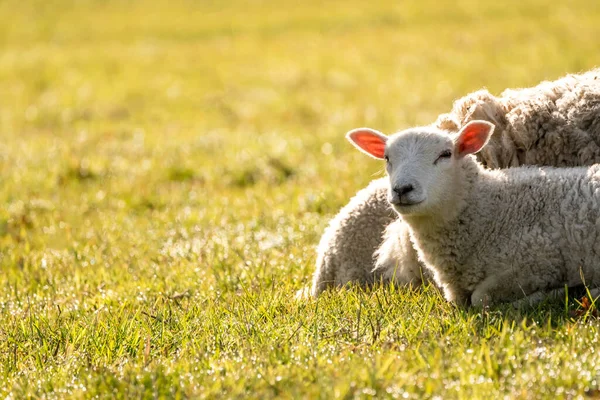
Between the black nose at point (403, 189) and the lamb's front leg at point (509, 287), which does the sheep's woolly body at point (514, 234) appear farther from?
the black nose at point (403, 189)

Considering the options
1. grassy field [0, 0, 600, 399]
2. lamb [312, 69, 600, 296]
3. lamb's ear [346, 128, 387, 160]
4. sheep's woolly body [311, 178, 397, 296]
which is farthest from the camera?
sheep's woolly body [311, 178, 397, 296]

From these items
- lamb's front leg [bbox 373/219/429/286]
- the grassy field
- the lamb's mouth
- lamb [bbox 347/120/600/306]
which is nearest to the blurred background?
the grassy field

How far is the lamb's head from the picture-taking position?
201 inches

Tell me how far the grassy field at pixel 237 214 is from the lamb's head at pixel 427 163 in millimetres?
573

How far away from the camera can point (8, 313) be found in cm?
606

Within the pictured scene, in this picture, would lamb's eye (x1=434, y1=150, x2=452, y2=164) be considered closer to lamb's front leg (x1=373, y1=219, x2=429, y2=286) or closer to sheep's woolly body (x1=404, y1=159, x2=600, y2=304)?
sheep's woolly body (x1=404, y1=159, x2=600, y2=304)

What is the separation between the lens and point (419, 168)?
5230 mm

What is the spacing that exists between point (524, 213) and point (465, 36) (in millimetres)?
18892

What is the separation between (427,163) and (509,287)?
836 millimetres

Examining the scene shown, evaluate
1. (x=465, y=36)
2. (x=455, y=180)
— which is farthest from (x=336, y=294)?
(x=465, y=36)

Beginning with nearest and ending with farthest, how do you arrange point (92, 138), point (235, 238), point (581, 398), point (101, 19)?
point (581, 398) < point (235, 238) < point (92, 138) < point (101, 19)

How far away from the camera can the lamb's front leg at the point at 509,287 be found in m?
4.99

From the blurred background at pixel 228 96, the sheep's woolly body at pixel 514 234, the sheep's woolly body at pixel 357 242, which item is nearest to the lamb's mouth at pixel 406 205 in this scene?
the sheep's woolly body at pixel 514 234

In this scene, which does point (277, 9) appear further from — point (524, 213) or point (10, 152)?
point (524, 213)
